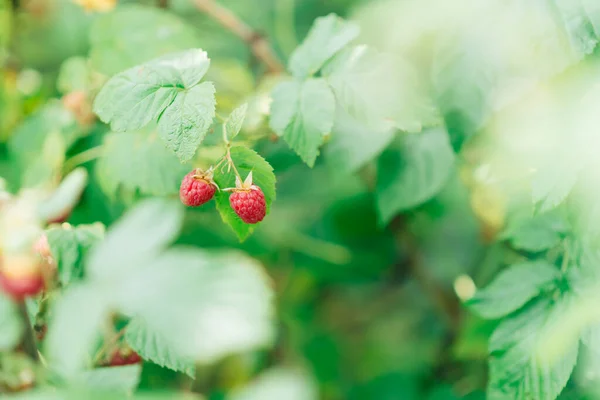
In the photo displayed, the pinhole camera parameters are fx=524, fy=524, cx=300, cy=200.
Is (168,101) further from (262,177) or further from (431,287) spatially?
(431,287)

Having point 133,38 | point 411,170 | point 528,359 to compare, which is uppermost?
point 133,38

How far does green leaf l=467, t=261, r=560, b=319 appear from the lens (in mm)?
752

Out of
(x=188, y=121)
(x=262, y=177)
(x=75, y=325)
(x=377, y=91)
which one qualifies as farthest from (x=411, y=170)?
(x=75, y=325)

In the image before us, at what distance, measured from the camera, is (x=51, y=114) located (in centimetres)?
113

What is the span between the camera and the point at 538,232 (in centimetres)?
81

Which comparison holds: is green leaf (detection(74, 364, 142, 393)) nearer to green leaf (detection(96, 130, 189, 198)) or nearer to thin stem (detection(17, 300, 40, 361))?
thin stem (detection(17, 300, 40, 361))

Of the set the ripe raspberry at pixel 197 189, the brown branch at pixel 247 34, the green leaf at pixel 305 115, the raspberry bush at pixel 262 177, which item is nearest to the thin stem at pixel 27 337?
the raspberry bush at pixel 262 177

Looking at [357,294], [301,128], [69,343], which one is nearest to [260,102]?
[301,128]

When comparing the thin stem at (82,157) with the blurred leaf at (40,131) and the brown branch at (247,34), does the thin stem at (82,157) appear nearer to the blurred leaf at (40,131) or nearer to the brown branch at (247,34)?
the blurred leaf at (40,131)

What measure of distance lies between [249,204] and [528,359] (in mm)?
434

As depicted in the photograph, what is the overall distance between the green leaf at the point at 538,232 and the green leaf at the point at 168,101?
20.0 inches

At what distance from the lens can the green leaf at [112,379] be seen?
578 millimetres

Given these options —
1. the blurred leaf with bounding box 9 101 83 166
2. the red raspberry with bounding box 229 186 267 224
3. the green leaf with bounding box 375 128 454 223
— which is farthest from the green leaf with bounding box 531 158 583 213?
the blurred leaf with bounding box 9 101 83 166

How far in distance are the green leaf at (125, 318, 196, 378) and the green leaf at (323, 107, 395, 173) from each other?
43 cm
